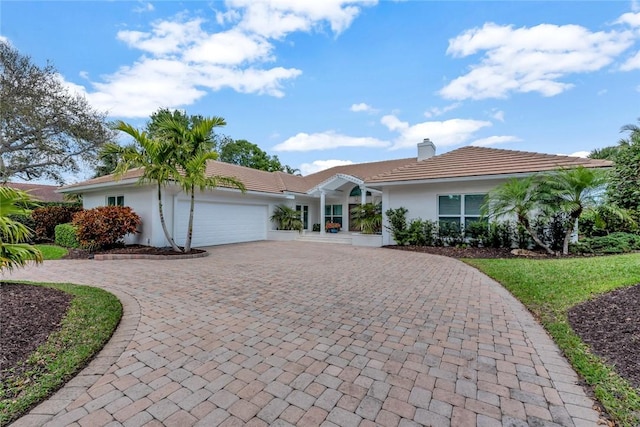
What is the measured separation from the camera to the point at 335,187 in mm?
17594

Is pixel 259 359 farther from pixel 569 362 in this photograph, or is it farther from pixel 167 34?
pixel 167 34

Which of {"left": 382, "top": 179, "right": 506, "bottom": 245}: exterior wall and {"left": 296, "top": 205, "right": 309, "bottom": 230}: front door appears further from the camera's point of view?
{"left": 296, "top": 205, "right": 309, "bottom": 230}: front door

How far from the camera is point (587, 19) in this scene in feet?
28.9

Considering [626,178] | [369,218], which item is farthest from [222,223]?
[626,178]

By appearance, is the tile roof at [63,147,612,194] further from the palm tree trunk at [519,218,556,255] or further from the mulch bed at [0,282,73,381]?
the mulch bed at [0,282,73,381]

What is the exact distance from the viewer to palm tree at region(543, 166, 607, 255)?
870cm

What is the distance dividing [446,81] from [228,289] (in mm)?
13534

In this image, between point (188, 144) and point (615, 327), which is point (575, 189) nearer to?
point (615, 327)

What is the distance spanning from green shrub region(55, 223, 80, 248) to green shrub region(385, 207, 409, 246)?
13514 mm

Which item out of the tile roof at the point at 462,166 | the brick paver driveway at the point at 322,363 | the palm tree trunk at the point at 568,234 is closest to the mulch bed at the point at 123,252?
the tile roof at the point at 462,166

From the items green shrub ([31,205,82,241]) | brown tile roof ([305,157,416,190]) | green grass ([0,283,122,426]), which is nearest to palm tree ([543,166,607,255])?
brown tile roof ([305,157,416,190])

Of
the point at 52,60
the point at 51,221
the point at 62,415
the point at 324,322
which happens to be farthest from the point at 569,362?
the point at 52,60

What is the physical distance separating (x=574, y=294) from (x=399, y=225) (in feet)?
27.5

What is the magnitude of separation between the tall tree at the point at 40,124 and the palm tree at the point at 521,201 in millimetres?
24018
